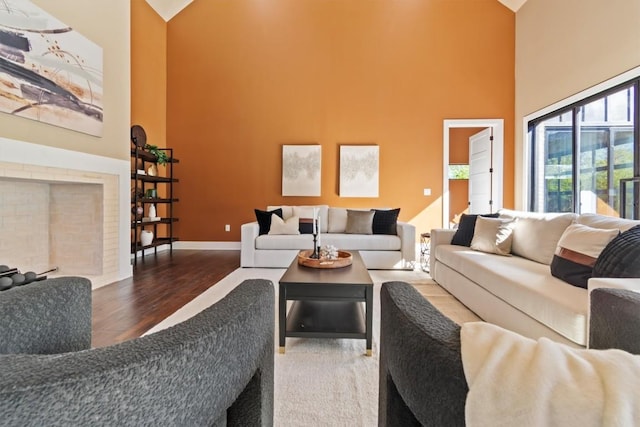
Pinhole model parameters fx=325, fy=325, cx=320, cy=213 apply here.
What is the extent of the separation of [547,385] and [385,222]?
4216 mm

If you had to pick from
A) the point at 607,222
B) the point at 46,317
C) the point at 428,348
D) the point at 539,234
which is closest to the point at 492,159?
the point at 539,234

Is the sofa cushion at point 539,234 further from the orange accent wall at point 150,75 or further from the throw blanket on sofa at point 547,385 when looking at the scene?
the orange accent wall at point 150,75

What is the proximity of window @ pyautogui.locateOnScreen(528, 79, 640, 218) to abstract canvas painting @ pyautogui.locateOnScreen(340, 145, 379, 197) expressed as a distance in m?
2.54

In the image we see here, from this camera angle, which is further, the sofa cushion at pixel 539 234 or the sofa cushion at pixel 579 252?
the sofa cushion at pixel 539 234

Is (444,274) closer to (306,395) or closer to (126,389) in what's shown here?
(306,395)

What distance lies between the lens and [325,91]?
5.75 m

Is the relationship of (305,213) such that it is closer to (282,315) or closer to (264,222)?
(264,222)

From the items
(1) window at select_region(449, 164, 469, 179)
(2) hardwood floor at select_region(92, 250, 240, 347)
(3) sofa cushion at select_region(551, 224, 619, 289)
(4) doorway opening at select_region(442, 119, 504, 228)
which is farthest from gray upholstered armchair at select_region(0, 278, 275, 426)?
(1) window at select_region(449, 164, 469, 179)

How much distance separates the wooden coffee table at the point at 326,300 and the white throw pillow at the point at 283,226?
2259 mm

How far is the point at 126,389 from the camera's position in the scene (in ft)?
1.37

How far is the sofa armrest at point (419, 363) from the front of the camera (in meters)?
0.52

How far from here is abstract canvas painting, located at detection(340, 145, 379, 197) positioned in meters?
5.69

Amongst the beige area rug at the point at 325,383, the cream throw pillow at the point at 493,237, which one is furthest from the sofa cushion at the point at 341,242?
the beige area rug at the point at 325,383

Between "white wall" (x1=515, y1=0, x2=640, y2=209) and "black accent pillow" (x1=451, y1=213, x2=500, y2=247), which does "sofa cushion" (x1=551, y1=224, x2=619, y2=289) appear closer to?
"black accent pillow" (x1=451, y1=213, x2=500, y2=247)
